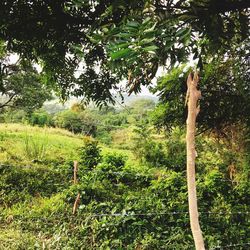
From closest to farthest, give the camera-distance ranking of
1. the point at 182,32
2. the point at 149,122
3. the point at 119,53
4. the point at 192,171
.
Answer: the point at 119,53 → the point at 182,32 → the point at 192,171 → the point at 149,122

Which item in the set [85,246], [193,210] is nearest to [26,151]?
[85,246]

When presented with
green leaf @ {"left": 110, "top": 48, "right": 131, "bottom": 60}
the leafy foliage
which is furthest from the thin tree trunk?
the leafy foliage

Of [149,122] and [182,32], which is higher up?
[182,32]

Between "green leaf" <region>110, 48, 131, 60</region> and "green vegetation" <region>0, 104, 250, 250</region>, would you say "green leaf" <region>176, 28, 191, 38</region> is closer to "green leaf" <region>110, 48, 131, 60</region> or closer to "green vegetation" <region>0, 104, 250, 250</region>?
"green leaf" <region>110, 48, 131, 60</region>

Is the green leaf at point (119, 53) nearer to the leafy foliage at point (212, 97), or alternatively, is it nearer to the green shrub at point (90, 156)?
the leafy foliage at point (212, 97)

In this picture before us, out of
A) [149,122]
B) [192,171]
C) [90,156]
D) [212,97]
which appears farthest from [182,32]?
[90,156]

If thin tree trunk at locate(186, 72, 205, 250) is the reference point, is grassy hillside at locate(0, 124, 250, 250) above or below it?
below

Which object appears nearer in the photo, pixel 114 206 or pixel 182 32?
pixel 182 32

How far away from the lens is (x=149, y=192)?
670cm

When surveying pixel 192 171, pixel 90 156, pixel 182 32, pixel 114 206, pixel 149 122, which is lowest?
pixel 114 206

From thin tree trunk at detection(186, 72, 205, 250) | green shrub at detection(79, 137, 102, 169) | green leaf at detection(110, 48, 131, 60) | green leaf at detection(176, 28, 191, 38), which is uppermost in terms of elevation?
green leaf at detection(176, 28, 191, 38)

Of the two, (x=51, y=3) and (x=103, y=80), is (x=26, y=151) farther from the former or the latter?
(x=51, y=3)

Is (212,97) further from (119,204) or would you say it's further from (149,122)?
(119,204)

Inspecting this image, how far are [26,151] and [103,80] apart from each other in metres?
6.04
